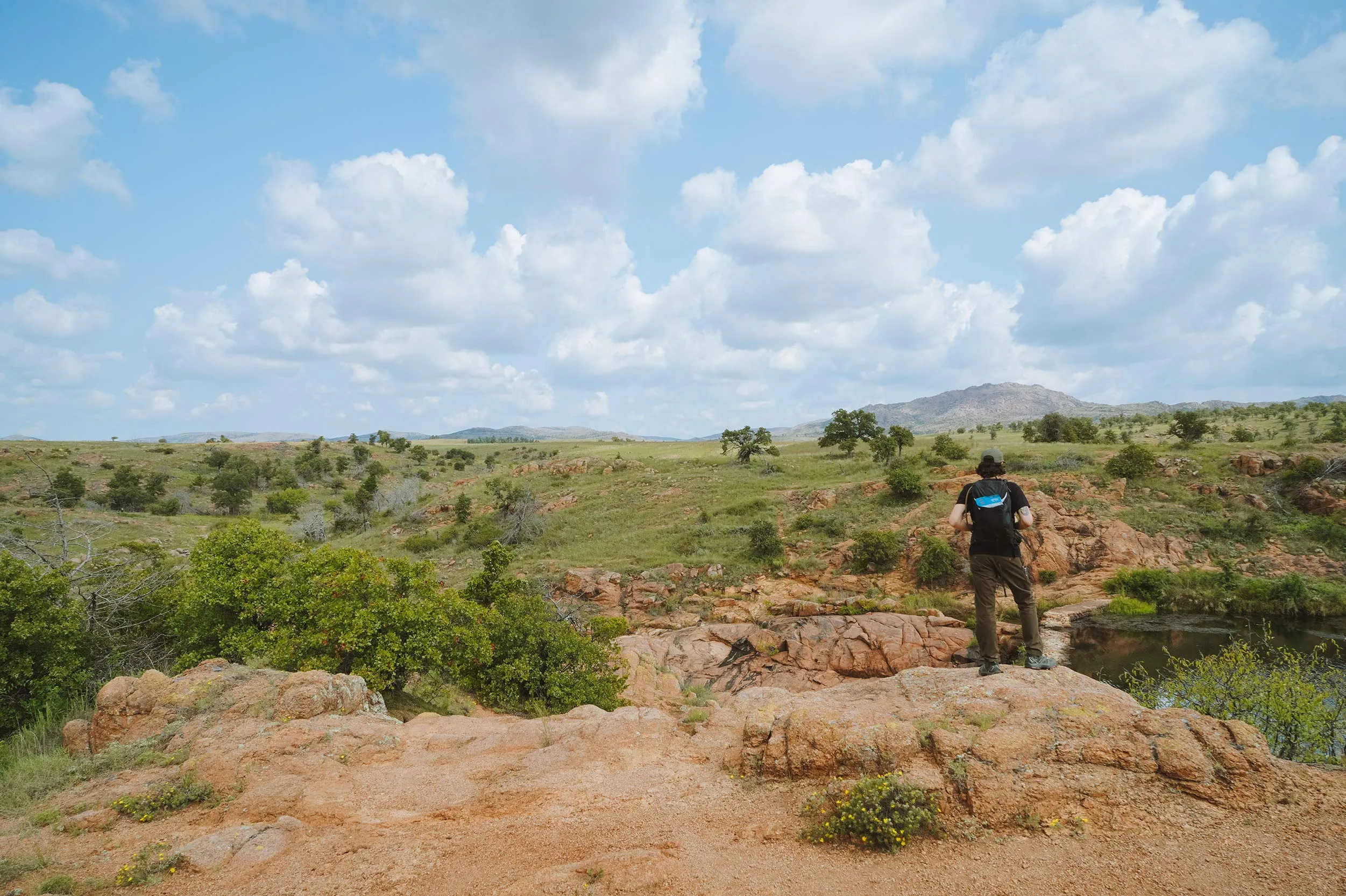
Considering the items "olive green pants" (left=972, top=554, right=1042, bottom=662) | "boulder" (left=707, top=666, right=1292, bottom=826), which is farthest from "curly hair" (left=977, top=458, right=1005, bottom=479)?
"boulder" (left=707, top=666, right=1292, bottom=826)

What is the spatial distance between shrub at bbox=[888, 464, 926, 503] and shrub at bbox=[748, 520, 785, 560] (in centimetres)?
745

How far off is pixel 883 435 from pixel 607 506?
76.5ft

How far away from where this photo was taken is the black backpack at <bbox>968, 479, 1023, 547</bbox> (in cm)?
783

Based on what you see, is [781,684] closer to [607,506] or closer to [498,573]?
[498,573]

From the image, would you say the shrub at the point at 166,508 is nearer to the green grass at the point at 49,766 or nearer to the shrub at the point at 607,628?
the shrub at the point at 607,628

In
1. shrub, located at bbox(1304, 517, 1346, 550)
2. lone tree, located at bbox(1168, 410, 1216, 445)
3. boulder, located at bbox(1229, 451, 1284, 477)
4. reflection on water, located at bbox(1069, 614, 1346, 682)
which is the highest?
lone tree, located at bbox(1168, 410, 1216, 445)

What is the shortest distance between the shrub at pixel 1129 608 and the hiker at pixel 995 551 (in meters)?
19.4

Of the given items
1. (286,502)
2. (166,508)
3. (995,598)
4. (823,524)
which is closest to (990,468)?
(995,598)

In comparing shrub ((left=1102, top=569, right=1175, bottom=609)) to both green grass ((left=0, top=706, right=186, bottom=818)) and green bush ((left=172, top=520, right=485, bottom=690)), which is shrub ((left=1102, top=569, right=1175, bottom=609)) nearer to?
green bush ((left=172, top=520, right=485, bottom=690))

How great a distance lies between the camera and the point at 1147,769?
552 cm

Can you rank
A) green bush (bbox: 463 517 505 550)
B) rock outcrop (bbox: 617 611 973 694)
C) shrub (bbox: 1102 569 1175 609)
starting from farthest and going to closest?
1. green bush (bbox: 463 517 505 550)
2. shrub (bbox: 1102 569 1175 609)
3. rock outcrop (bbox: 617 611 973 694)

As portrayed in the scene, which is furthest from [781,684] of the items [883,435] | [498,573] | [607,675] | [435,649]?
[883,435]

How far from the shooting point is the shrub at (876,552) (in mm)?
26688

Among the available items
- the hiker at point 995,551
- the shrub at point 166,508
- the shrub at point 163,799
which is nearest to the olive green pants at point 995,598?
the hiker at point 995,551
